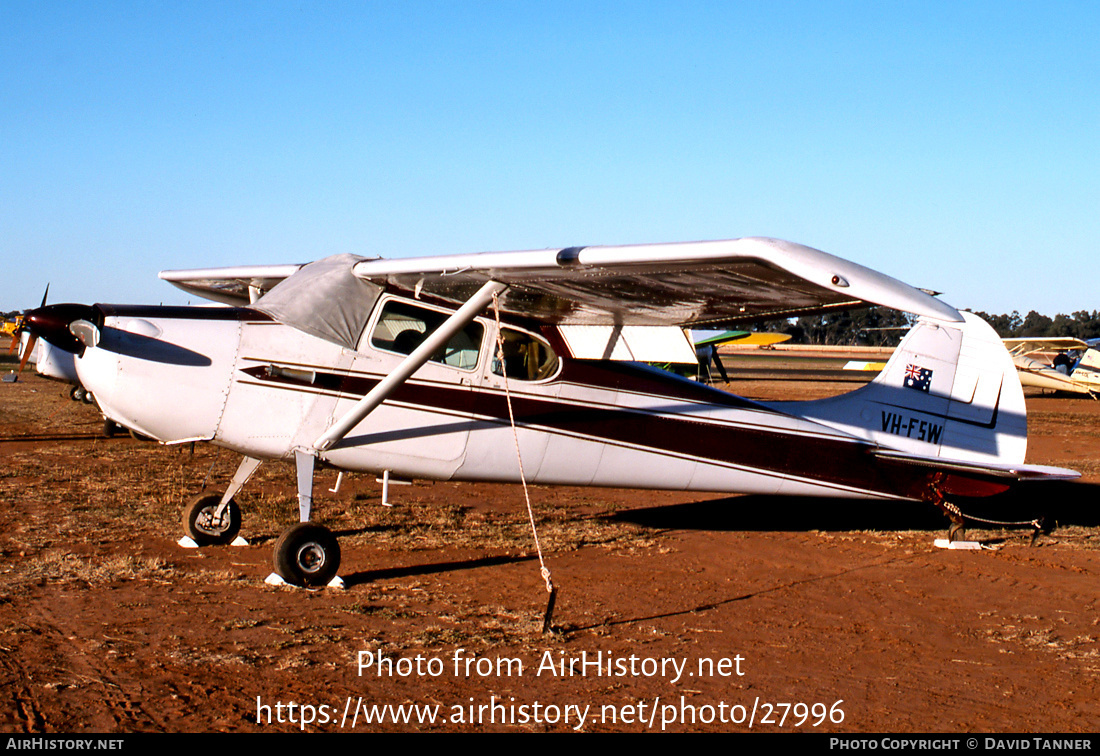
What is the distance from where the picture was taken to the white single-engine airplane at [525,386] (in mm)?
6121

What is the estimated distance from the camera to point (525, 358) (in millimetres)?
7520

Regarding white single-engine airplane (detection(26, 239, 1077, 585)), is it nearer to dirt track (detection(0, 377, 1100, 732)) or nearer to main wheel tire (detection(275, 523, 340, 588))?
main wheel tire (detection(275, 523, 340, 588))

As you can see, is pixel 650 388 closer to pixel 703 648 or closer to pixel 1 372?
pixel 703 648

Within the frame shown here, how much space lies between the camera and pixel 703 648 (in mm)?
5332

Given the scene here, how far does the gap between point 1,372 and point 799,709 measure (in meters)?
35.2

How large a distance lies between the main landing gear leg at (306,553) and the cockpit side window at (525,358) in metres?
1.84

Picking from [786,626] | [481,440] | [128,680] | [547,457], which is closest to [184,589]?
[128,680]

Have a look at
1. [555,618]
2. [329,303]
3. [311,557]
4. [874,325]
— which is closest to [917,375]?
[555,618]

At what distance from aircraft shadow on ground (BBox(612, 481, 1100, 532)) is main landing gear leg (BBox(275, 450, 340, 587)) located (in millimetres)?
3879

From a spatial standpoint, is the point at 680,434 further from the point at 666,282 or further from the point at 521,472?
the point at 666,282

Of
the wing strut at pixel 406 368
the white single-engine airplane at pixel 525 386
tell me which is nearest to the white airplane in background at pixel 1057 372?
the white single-engine airplane at pixel 525 386

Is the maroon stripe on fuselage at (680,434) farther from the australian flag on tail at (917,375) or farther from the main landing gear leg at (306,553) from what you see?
the main landing gear leg at (306,553)

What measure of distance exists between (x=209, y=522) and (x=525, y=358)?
3098 millimetres

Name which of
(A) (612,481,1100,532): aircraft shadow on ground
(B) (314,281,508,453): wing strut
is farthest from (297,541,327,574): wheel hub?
(A) (612,481,1100,532): aircraft shadow on ground
